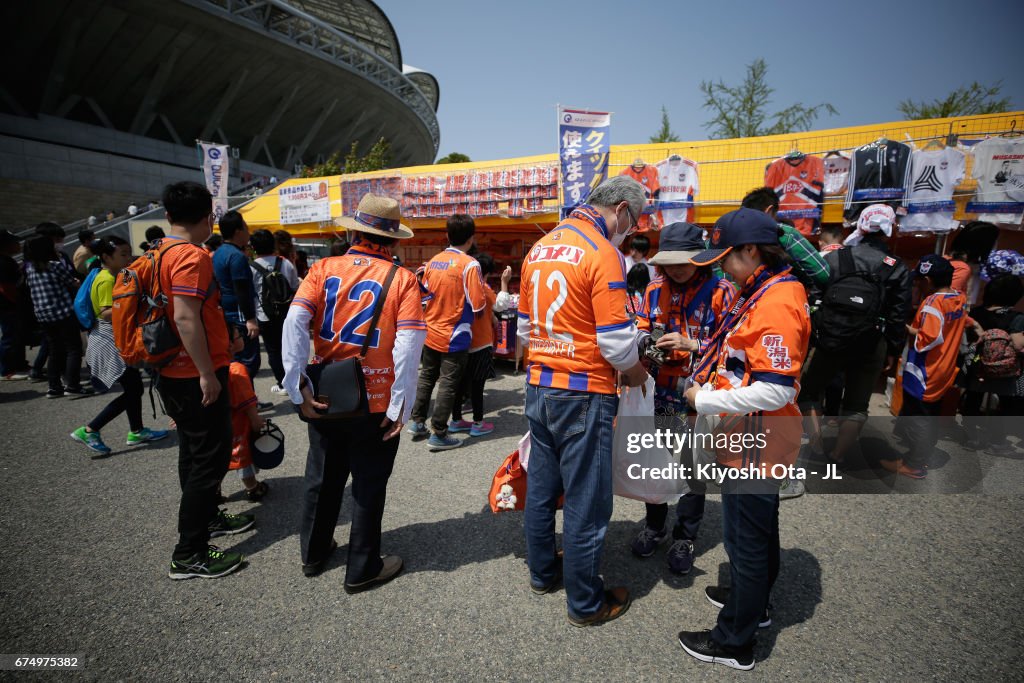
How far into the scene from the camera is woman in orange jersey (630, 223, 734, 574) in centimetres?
254

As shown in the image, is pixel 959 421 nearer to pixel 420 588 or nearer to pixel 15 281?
pixel 420 588

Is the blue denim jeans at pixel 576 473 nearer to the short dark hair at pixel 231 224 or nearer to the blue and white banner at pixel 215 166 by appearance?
the short dark hair at pixel 231 224

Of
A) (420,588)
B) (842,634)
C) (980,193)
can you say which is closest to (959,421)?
(980,193)

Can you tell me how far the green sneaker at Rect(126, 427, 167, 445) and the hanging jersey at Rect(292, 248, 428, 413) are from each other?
3499 millimetres

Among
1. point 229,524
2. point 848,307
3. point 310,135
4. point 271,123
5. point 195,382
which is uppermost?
point 310,135

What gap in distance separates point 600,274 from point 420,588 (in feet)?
6.73

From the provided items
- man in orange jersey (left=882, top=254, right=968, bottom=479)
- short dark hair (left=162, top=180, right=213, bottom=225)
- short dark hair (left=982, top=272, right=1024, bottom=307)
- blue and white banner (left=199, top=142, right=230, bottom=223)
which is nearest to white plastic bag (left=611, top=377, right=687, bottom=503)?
short dark hair (left=162, top=180, right=213, bottom=225)

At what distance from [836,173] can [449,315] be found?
593cm

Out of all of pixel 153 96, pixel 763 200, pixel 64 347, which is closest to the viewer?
pixel 763 200

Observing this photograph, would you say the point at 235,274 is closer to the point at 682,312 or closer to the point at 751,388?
the point at 682,312

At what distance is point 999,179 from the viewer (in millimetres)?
5406

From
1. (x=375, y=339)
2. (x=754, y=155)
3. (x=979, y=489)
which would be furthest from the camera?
(x=754, y=155)

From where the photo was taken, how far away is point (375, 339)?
2406 millimetres

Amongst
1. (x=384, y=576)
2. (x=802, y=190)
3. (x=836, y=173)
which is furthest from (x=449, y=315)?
(x=836, y=173)
